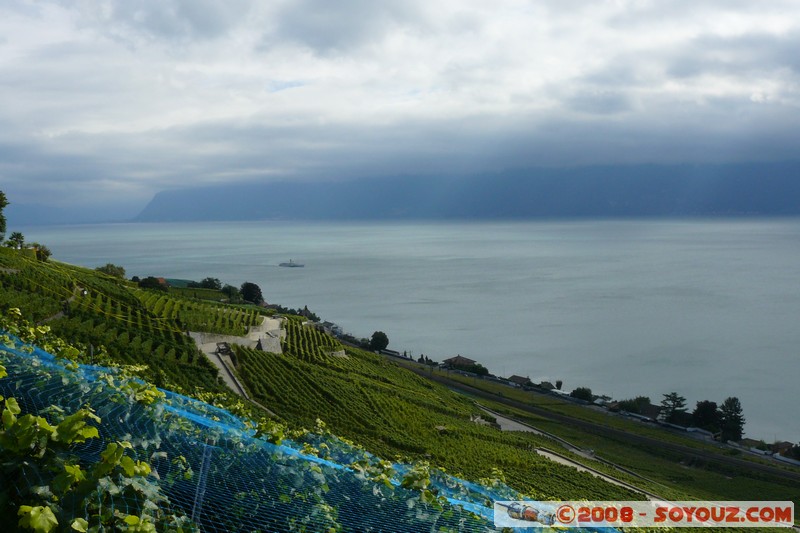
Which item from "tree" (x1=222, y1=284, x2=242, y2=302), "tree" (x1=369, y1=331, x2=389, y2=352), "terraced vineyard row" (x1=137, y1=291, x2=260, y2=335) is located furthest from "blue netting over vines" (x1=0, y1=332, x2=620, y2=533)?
"tree" (x1=222, y1=284, x2=242, y2=302)

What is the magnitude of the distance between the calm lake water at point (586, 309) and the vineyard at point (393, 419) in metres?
21.1

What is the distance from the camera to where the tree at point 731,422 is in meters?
34.4

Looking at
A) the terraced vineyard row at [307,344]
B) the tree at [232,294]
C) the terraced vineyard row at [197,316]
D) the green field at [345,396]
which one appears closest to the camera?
the green field at [345,396]

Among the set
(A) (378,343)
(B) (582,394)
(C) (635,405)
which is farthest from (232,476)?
(A) (378,343)

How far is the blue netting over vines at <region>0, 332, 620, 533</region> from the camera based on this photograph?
3053 mm

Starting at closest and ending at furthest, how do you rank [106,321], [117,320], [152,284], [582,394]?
1. [106,321]
2. [117,320]
3. [582,394]
4. [152,284]

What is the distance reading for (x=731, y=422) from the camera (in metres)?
34.7

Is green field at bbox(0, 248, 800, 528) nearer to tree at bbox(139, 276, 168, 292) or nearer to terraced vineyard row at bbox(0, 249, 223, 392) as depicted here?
terraced vineyard row at bbox(0, 249, 223, 392)

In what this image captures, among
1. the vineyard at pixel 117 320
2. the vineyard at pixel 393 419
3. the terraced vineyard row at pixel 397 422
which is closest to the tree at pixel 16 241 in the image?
the vineyard at pixel 117 320

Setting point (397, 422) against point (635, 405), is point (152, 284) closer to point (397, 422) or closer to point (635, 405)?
point (397, 422)

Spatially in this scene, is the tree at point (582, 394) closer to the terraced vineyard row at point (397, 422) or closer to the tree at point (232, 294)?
the terraced vineyard row at point (397, 422)

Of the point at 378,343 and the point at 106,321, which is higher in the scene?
the point at 106,321

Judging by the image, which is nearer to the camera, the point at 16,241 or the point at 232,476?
the point at 232,476

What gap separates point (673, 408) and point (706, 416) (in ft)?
6.32
